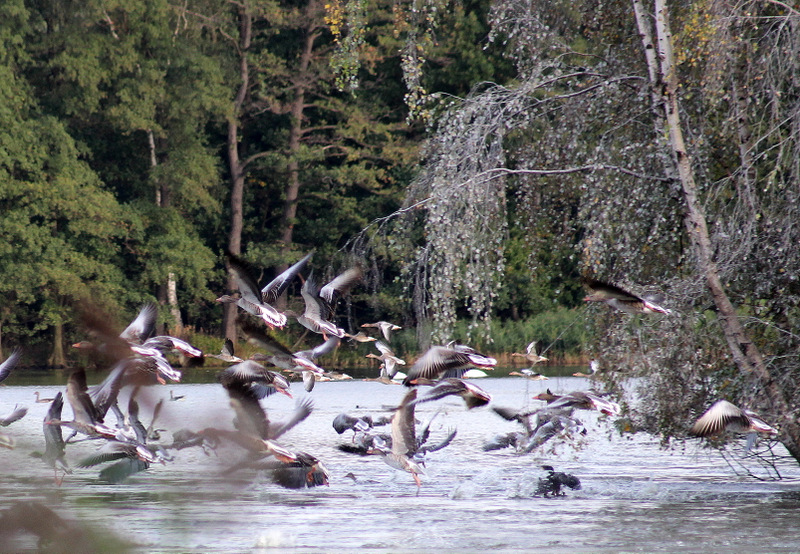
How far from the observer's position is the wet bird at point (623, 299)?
813 centimetres

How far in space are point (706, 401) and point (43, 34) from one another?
96.5 feet

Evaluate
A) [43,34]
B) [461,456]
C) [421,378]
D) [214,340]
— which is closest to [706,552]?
[421,378]

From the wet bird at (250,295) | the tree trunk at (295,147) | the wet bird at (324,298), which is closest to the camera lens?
the wet bird at (250,295)

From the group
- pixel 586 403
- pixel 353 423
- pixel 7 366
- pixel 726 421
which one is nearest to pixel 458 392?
pixel 586 403

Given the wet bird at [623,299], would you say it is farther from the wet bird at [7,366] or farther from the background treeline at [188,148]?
the background treeline at [188,148]

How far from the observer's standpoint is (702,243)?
866cm

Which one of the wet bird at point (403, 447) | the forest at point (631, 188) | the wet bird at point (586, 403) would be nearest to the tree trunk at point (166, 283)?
the forest at point (631, 188)

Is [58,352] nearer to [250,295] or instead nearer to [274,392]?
[274,392]

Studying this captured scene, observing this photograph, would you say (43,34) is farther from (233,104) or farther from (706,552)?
(706,552)

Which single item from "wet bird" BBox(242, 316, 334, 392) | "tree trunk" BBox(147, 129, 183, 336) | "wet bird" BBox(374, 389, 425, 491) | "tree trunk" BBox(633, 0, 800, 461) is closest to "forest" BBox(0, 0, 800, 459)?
"tree trunk" BBox(633, 0, 800, 461)

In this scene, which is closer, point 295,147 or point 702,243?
point 702,243

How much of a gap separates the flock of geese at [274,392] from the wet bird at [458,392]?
0.01m

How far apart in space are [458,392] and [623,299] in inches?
56.8

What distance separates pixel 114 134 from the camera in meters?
36.5
